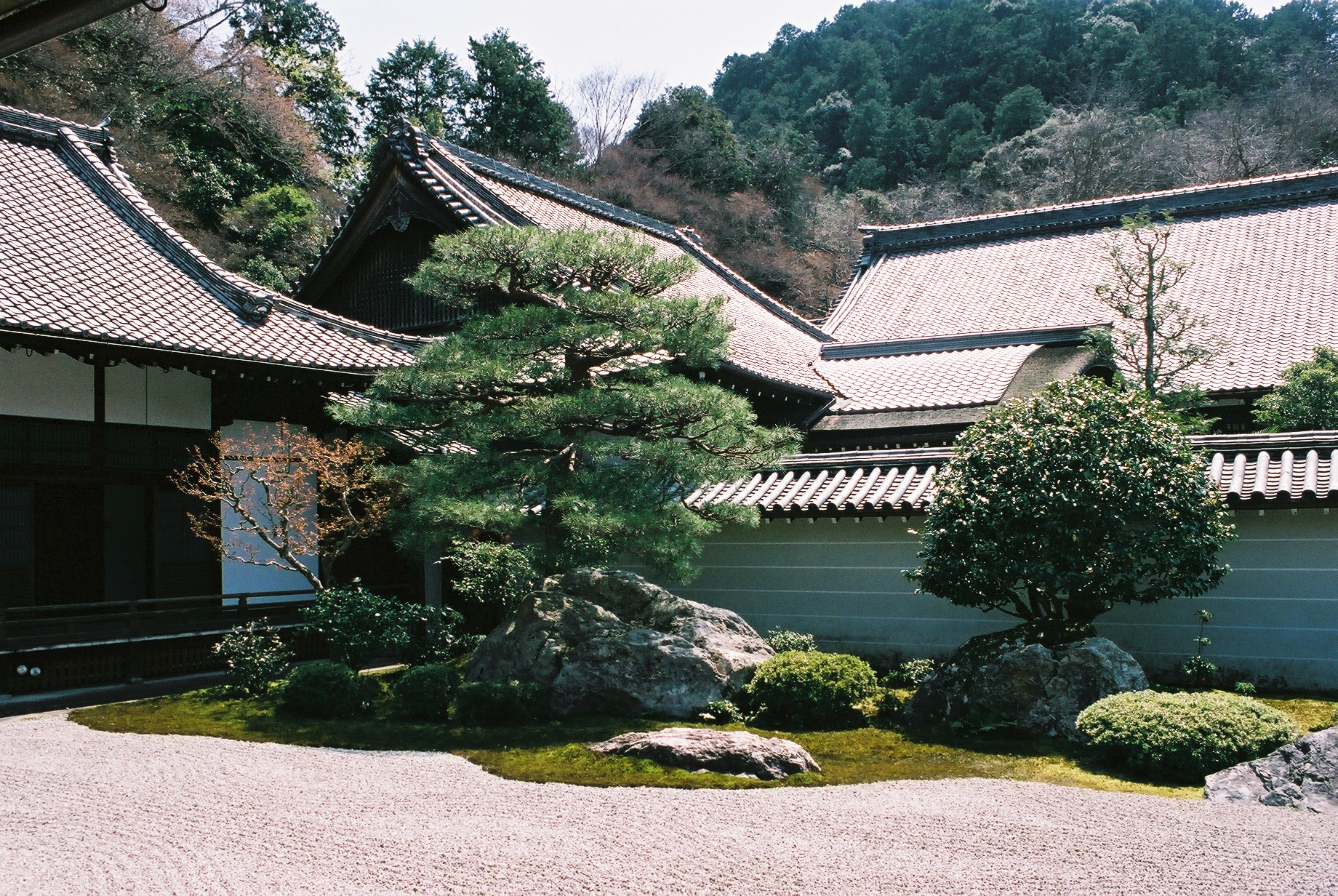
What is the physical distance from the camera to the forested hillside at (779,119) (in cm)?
3036

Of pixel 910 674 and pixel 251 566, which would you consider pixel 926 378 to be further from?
pixel 251 566

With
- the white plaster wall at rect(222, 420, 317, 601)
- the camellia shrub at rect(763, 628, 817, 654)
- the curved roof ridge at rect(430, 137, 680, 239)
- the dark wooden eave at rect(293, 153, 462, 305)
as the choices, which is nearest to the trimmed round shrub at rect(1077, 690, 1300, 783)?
the camellia shrub at rect(763, 628, 817, 654)

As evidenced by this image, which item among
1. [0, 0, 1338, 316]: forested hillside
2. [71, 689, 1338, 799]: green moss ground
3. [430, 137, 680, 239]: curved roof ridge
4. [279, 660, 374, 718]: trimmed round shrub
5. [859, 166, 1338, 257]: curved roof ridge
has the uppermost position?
[0, 0, 1338, 316]: forested hillside

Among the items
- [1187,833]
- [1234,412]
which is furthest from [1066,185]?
[1187,833]

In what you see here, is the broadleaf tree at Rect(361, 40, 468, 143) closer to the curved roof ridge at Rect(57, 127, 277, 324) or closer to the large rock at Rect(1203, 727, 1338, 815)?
the curved roof ridge at Rect(57, 127, 277, 324)

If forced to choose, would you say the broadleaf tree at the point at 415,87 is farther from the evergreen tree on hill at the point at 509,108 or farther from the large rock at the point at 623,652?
the large rock at the point at 623,652

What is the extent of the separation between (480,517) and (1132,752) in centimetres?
620

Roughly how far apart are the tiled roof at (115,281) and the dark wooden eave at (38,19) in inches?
385

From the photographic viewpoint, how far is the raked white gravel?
18.0ft

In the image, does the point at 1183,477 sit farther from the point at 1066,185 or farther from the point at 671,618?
the point at 1066,185

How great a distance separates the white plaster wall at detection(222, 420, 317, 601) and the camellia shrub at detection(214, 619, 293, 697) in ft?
5.06

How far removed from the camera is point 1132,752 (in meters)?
8.10

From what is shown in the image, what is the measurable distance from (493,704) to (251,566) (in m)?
6.07

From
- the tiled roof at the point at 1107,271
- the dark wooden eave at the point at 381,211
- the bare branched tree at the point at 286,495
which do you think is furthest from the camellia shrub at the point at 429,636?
the tiled roof at the point at 1107,271
